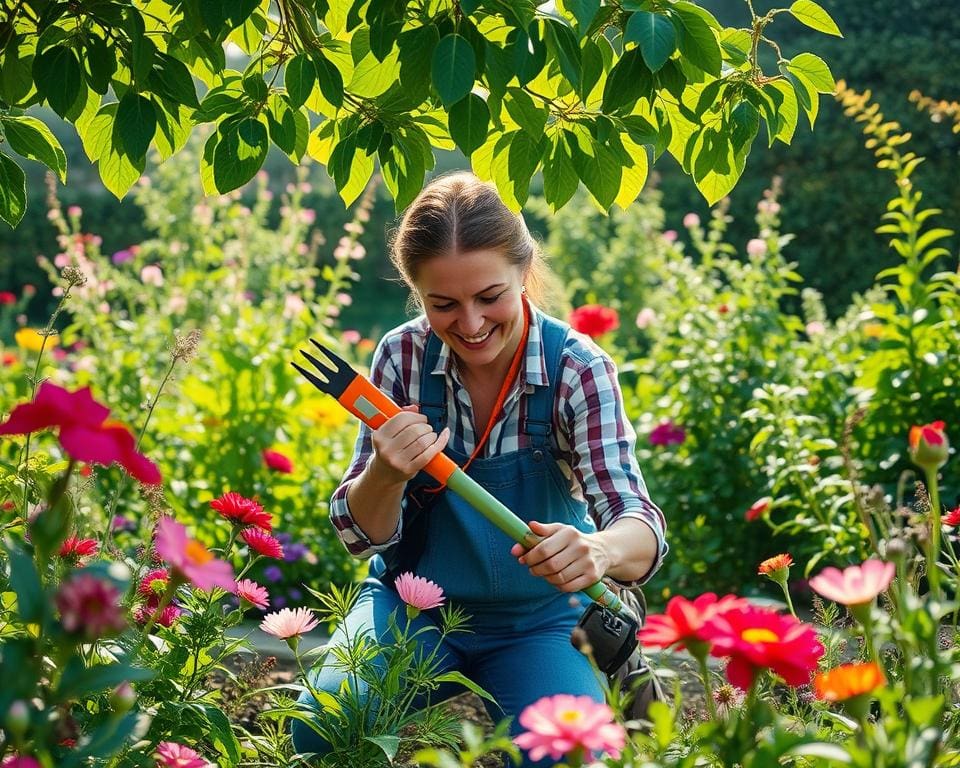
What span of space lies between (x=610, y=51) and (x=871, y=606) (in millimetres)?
826

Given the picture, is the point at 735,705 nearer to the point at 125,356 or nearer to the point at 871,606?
the point at 871,606

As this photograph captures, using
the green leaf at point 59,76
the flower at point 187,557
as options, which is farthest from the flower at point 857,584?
the green leaf at point 59,76

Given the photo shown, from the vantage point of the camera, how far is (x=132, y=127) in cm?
145

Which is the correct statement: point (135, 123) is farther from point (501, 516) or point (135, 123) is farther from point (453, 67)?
point (501, 516)

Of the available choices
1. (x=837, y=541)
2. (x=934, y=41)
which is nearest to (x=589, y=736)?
(x=837, y=541)

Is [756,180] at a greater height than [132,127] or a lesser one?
greater

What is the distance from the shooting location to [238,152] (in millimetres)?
1525

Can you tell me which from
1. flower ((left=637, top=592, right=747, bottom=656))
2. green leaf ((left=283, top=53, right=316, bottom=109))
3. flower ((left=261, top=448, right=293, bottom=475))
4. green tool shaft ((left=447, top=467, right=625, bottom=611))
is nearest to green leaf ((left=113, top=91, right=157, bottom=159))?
green leaf ((left=283, top=53, right=316, bottom=109))

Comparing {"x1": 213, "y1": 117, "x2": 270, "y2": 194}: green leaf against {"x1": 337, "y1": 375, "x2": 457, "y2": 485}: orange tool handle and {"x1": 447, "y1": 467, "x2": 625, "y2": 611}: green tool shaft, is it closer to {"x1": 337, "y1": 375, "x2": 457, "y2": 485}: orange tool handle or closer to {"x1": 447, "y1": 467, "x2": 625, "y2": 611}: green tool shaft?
{"x1": 337, "y1": 375, "x2": 457, "y2": 485}: orange tool handle

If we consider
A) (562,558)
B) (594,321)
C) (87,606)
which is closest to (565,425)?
(562,558)

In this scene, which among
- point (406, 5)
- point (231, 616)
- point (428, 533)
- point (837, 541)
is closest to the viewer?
point (406, 5)

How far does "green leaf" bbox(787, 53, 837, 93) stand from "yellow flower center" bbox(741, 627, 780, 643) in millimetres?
884

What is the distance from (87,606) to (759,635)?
51 cm

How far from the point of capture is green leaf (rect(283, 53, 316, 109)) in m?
1.43
